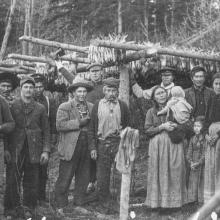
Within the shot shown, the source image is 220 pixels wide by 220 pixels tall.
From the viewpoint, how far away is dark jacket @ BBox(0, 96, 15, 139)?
601cm

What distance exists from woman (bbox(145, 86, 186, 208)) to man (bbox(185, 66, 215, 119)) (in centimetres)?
66

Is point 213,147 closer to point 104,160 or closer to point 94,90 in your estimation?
point 104,160

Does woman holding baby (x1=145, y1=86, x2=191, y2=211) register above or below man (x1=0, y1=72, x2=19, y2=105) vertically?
below

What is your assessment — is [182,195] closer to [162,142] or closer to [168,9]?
[162,142]

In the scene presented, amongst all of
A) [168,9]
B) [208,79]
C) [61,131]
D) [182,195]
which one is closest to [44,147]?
[61,131]

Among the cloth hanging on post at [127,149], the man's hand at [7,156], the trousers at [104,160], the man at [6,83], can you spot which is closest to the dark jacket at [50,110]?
the man at [6,83]

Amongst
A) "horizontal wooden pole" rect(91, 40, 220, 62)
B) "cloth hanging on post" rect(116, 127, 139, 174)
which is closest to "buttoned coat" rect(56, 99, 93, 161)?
"horizontal wooden pole" rect(91, 40, 220, 62)

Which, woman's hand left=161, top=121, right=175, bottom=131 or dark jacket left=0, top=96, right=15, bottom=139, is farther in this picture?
woman's hand left=161, top=121, right=175, bottom=131

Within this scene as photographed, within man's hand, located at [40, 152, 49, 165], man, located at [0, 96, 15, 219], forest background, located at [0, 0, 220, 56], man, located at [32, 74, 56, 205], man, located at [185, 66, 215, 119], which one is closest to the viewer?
man, located at [0, 96, 15, 219]

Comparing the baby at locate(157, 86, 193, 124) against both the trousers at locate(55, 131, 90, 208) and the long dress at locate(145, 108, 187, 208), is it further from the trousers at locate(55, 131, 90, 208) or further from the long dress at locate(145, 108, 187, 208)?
the trousers at locate(55, 131, 90, 208)

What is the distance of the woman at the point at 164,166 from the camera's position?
6328 mm

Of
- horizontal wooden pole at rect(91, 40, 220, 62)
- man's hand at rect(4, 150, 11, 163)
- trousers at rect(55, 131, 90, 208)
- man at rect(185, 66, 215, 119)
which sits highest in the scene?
horizontal wooden pole at rect(91, 40, 220, 62)

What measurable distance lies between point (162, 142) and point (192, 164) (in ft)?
2.25

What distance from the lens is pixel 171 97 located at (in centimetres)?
658
